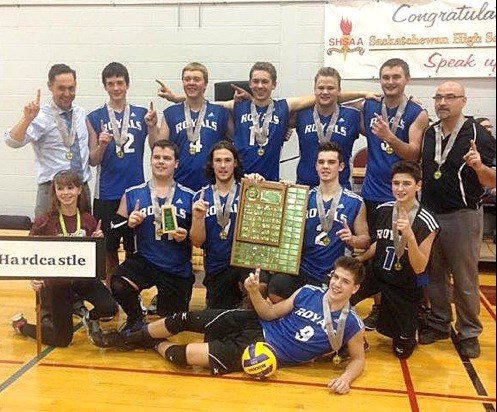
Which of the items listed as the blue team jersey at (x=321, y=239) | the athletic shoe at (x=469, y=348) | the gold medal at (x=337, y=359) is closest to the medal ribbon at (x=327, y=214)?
the blue team jersey at (x=321, y=239)

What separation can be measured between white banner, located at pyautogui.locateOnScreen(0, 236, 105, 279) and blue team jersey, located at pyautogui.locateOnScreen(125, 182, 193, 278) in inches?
22.2

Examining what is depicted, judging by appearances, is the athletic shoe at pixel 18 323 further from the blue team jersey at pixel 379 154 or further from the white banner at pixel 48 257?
the blue team jersey at pixel 379 154

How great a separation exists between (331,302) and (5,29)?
5.90 metres

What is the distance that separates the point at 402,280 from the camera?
3.92 meters

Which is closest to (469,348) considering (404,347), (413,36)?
(404,347)

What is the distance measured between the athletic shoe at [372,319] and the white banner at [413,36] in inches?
127

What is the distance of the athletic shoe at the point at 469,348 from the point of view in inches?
156

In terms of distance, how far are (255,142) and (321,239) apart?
962mm

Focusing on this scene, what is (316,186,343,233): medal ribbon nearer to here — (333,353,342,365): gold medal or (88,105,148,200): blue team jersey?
(333,353,342,365): gold medal

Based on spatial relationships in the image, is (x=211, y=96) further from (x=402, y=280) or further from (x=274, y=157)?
(x=402, y=280)

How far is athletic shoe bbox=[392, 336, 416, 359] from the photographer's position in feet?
12.9

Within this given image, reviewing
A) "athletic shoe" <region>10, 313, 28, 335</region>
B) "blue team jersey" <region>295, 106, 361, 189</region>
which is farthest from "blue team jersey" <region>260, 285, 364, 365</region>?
"athletic shoe" <region>10, 313, 28, 335</region>

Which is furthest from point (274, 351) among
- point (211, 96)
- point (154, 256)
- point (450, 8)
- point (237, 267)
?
point (450, 8)

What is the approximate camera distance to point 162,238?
413 centimetres
